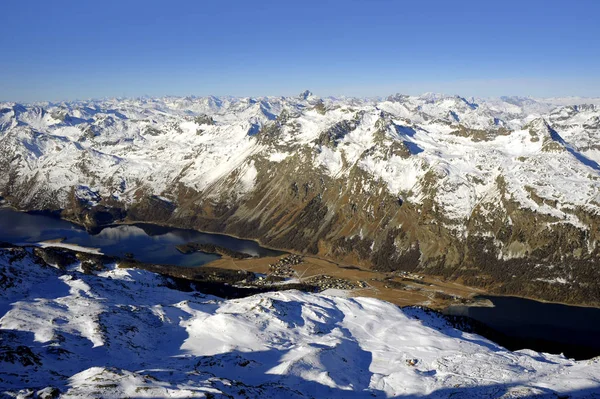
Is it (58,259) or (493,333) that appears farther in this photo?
(58,259)

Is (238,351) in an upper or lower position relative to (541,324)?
upper

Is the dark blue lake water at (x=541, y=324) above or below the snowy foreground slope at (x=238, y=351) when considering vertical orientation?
below

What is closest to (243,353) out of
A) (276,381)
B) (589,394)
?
(276,381)

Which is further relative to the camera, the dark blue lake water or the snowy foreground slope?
the dark blue lake water

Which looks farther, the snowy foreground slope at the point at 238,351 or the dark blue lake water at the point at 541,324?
the dark blue lake water at the point at 541,324

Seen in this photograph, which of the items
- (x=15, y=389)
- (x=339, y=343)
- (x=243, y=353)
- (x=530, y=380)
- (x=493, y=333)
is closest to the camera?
(x=15, y=389)

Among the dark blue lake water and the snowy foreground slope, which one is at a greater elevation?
the snowy foreground slope

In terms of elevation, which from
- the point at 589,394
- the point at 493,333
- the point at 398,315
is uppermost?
the point at 589,394

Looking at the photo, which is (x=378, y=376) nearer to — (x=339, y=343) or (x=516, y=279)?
(x=339, y=343)
